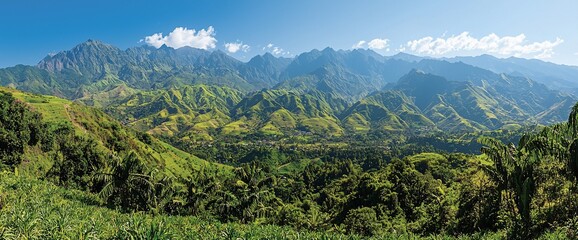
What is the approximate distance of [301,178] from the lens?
6988 inches

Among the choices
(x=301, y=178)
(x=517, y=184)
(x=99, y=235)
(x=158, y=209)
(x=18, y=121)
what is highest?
(x=18, y=121)

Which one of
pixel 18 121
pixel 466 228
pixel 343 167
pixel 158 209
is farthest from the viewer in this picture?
pixel 343 167

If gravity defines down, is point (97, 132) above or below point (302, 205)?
above

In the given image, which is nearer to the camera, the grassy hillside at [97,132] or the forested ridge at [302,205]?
the forested ridge at [302,205]

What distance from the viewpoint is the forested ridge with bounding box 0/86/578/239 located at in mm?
24719

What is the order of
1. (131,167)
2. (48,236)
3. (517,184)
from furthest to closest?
(131,167)
(517,184)
(48,236)

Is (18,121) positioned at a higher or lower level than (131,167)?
higher

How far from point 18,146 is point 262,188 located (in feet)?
172

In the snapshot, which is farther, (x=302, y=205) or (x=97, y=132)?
(x=97, y=132)

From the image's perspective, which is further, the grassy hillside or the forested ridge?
the grassy hillside

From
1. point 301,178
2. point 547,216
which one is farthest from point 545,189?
point 301,178

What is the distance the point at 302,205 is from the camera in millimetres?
107188

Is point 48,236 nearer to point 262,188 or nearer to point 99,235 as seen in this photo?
point 99,235

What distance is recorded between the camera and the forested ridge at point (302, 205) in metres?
24.7
